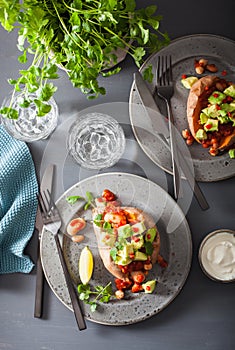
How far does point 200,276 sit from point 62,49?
0.68 m

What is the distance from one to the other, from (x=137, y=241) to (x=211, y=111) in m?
0.38

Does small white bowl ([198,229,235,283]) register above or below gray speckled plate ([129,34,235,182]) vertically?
below

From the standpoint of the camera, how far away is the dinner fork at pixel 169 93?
1.50 m

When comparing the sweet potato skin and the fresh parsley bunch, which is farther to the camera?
the sweet potato skin

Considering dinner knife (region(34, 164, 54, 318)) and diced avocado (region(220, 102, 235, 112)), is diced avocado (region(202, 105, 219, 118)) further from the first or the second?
dinner knife (region(34, 164, 54, 318))

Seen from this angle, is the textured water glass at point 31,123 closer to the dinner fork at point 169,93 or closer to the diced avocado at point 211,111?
the dinner fork at point 169,93

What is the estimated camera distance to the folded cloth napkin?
1535mm

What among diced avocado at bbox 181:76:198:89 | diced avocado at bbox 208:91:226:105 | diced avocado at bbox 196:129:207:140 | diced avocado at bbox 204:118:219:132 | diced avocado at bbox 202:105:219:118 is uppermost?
diced avocado at bbox 181:76:198:89

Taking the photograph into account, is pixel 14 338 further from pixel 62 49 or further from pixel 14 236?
pixel 62 49

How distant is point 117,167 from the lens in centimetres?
155

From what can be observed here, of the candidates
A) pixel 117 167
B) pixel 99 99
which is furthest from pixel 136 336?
pixel 99 99

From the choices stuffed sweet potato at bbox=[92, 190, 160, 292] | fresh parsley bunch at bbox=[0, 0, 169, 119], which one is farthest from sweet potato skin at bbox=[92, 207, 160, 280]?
fresh parsley bunch at bbox=[0, 0, 169, 119]

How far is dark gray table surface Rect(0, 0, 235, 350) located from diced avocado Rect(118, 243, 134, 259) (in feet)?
0.60

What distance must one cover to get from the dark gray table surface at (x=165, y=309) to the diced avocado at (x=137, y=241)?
6.1 inches
